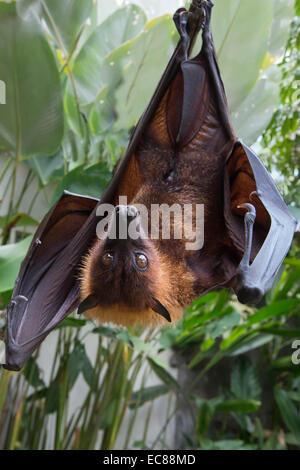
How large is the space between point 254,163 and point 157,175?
0.69ft

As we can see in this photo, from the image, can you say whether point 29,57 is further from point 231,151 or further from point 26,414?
point 26,414

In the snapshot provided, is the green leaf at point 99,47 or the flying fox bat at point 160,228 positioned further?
the green leaf at point 99,47

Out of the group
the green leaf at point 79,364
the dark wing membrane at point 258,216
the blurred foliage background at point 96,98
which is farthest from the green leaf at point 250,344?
the dark wing membrane at point 258,216

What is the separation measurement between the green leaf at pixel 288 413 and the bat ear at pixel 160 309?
1764mm

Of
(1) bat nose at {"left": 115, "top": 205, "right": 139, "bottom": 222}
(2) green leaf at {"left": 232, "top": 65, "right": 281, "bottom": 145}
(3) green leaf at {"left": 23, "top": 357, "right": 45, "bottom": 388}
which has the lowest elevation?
(3) green leaf at {"left": 23, "top": 357, "right": 45, "bottom": 388}

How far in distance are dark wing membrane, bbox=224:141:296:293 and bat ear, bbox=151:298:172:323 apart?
0.53ft

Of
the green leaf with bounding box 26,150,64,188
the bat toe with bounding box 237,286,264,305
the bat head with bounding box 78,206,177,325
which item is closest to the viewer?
the bat toe with bounding box 237,286,264,305

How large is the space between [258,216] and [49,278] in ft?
1.24

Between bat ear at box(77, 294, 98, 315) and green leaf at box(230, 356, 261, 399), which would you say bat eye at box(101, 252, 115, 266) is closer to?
bat ear at box(77, 294, 98, 315)

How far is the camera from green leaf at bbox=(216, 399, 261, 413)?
1.90m

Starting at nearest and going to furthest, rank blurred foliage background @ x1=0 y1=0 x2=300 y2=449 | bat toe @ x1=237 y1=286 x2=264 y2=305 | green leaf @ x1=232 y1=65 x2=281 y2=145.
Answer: bat toe @ x1=237 y1=286 x2=264 y2=305, blurred foliage background @ x1=0 y1=0 x2=300 y2=449, green leaf @ x1=232 y1=65 x2=281 y2=145

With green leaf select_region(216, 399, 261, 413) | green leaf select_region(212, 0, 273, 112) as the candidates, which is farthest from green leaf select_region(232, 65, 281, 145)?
green leaf select_region(216, 399, 261, 413)

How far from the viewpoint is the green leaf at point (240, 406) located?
190cm

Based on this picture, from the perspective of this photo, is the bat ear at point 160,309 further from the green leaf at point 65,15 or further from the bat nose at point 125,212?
the green leaf at point 65,15
